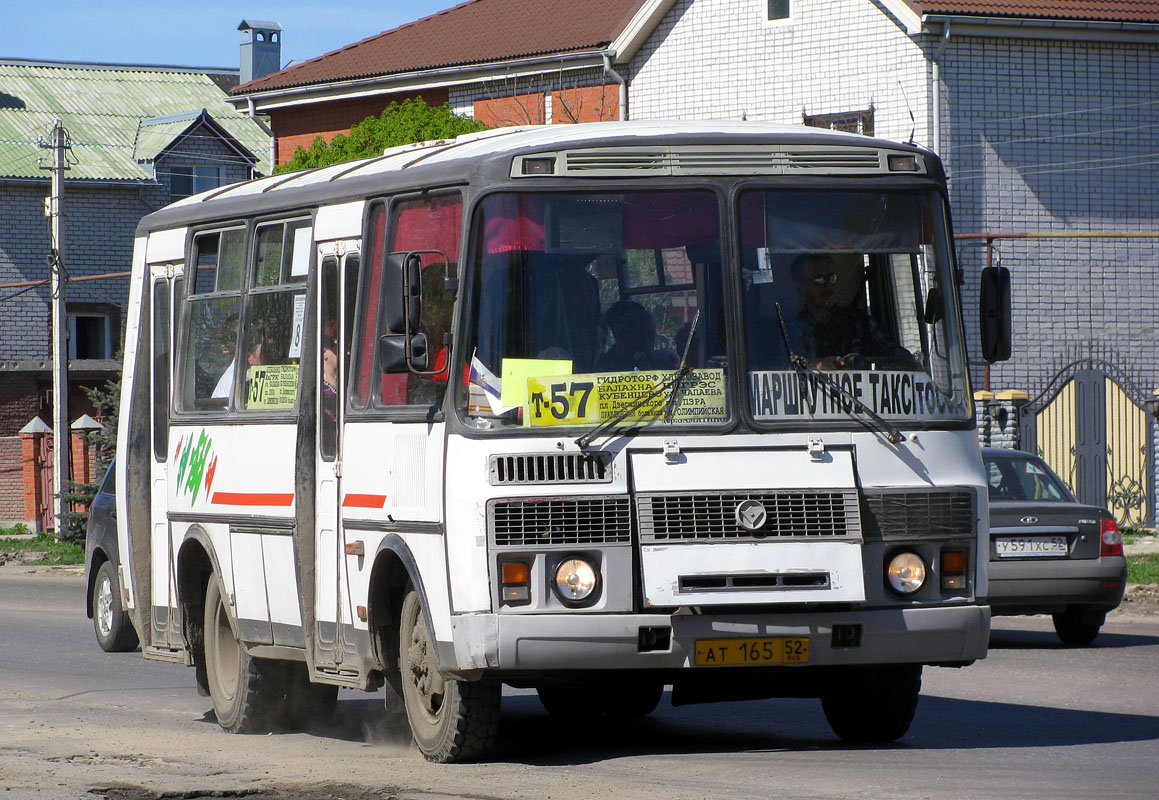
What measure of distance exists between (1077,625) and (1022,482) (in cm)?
124

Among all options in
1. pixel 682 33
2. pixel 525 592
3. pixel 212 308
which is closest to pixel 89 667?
pixel 212 308

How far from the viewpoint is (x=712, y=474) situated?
29.0 ft

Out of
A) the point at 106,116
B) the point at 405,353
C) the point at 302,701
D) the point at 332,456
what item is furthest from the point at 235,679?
the point at 106,116

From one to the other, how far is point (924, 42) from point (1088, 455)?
6.32 meters

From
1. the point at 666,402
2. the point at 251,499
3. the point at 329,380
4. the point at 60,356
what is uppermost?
the point at 60,356

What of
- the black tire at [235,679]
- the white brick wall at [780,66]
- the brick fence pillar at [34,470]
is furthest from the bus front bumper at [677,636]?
the brick fence pillar at [34,470]

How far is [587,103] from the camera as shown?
35.7 metres

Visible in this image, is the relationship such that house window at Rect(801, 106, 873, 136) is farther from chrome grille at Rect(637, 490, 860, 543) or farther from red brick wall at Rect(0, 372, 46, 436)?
chrome grille at Rect(637, 490, 860, 543)

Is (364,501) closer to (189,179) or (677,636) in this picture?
(677,636)

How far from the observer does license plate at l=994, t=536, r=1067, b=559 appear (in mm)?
15320

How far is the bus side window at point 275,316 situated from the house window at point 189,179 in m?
41.2

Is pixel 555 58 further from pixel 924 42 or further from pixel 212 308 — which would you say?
pixel 212 308

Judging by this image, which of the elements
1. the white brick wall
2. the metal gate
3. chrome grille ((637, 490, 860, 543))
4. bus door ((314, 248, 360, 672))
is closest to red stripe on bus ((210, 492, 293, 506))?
bus door ((314, 248, 360, 672))

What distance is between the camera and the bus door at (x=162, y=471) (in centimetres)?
1217
